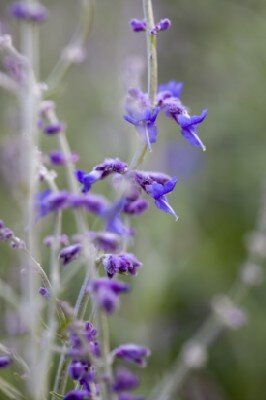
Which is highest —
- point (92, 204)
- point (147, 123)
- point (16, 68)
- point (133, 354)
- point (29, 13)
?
point (29, 13)

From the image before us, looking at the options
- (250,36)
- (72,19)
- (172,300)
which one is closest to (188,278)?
(172,300)

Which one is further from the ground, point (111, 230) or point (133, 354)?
point (111, 230)

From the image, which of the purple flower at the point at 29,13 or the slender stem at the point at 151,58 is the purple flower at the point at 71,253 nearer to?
the slender stem at the point at 151,58

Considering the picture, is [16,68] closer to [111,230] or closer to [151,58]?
[151,58]

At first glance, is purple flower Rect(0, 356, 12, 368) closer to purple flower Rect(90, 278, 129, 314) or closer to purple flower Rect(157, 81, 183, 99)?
purple flower Rect(90, 278, 129, 314)

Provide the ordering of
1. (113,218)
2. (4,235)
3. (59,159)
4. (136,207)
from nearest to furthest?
(113,218) < (4,235) < (136,207) < (59,159)

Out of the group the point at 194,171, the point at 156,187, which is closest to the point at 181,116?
the point at 156,187

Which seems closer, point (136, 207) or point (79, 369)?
point (79, 369)
